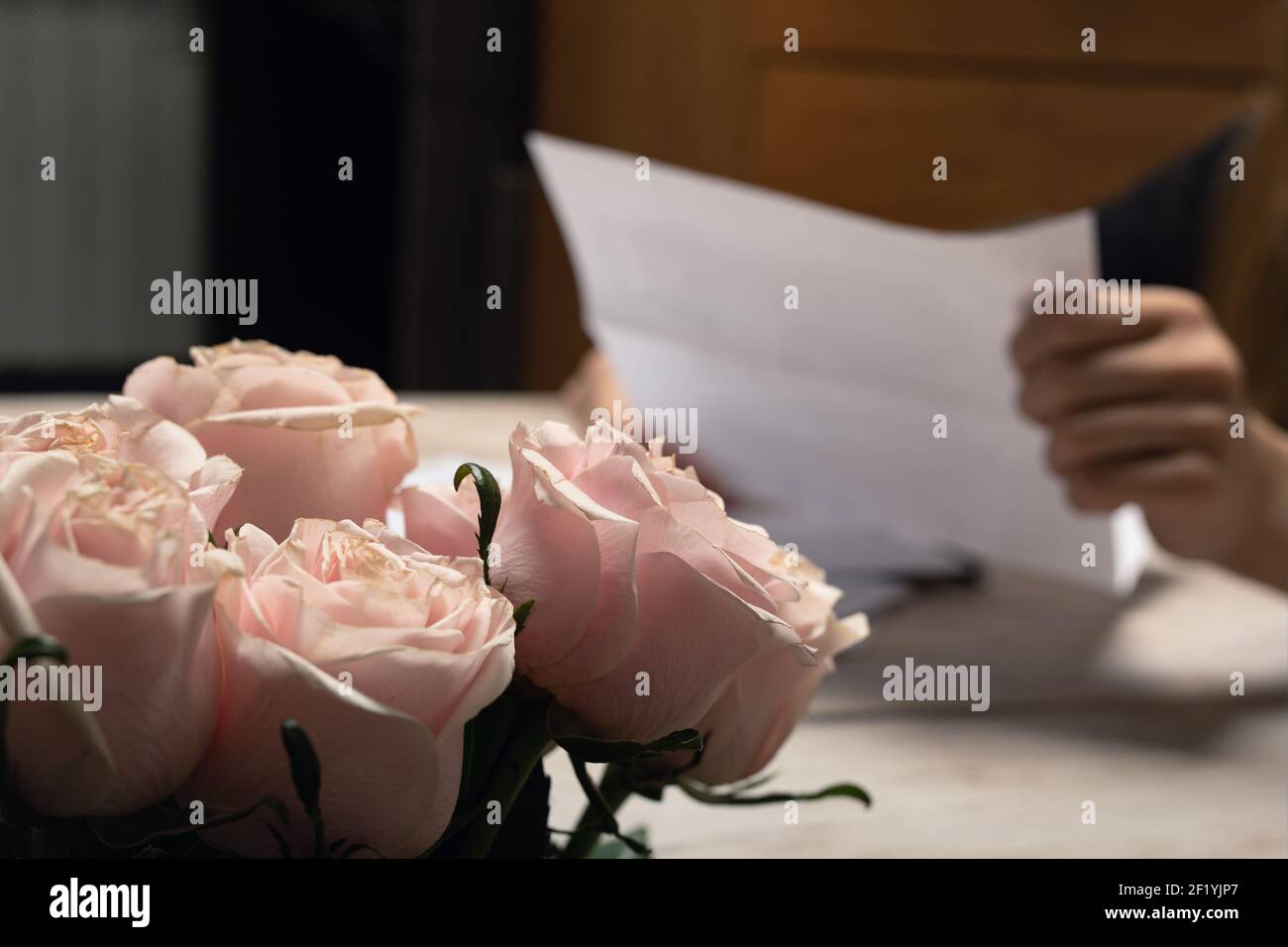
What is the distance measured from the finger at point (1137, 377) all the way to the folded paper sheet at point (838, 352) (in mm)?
29

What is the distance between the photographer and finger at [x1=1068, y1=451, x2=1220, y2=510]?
2.30ft

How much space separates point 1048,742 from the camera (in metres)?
0.56

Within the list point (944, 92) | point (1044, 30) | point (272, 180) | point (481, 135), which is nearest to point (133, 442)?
point (944, 92)

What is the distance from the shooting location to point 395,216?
3072mm

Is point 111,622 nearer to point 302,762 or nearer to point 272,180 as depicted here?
point 302,762

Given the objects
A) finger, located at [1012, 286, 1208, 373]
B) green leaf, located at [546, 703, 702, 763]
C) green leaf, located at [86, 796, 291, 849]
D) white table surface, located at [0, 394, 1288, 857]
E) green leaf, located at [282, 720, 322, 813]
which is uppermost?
finger, located at [1012, 286, 1208, 373]

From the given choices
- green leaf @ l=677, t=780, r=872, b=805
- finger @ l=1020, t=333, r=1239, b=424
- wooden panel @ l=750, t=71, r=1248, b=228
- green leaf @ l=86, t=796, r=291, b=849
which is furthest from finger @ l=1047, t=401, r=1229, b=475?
wooden panel @ l=750, t=71, r=1248, b=228

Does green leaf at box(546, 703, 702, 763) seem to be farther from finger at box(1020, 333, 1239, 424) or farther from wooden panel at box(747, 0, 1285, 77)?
wooden panel at box(747, 0, 1285, 77)

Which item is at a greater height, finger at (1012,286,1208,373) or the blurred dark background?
the blurred dark background

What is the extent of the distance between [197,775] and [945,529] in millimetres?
617

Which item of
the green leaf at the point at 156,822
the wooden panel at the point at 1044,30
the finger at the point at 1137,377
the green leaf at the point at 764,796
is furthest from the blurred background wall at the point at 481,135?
the green leaf at the point at 156,822

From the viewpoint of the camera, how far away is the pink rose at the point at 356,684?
20cm

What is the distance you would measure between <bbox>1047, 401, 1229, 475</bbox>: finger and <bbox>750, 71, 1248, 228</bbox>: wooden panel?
60.4 inches
